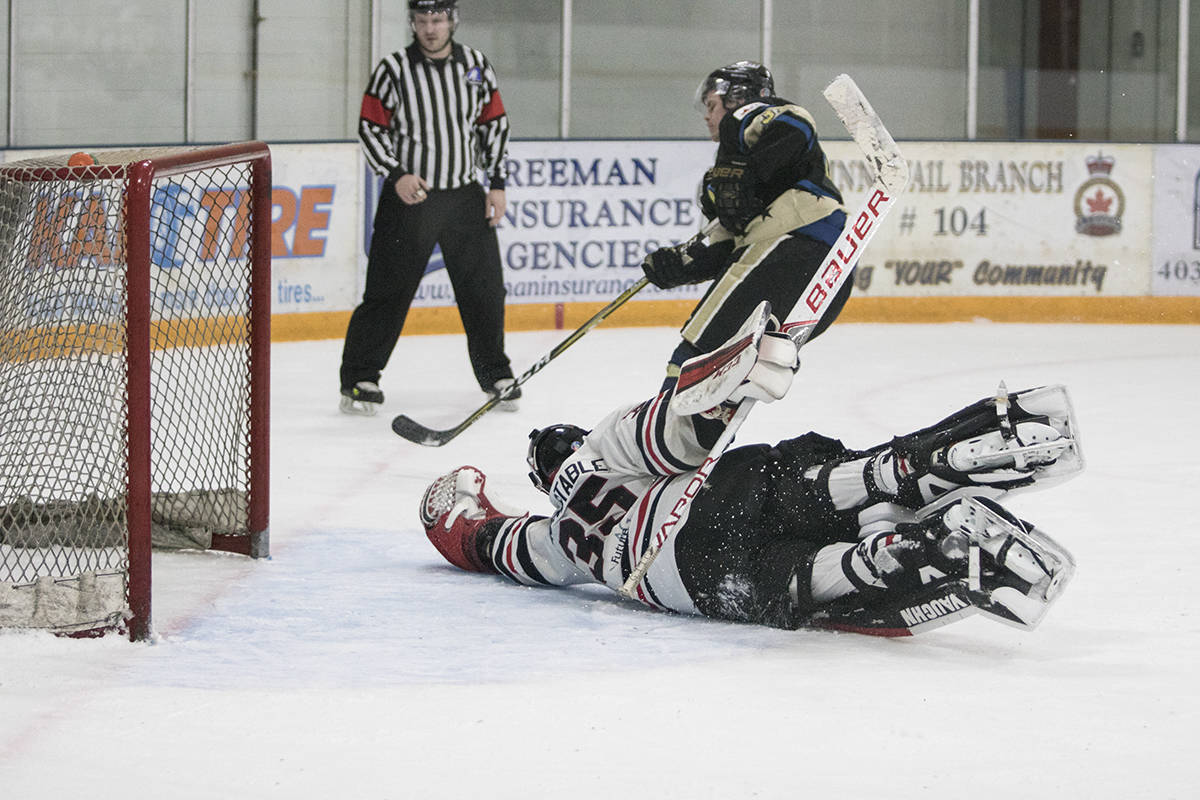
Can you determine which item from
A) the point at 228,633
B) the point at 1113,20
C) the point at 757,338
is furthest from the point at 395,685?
the point at 1113,20

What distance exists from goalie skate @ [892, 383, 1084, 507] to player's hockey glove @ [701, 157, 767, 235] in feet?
3.27

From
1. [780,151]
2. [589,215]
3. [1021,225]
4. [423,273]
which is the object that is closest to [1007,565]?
[780,151]

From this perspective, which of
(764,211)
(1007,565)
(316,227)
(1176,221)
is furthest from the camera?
(1176,221)

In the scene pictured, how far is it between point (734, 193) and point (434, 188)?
233 cm

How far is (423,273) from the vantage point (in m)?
5.65

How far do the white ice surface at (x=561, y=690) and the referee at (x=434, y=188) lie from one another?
1.65 metres

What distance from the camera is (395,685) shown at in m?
2.55

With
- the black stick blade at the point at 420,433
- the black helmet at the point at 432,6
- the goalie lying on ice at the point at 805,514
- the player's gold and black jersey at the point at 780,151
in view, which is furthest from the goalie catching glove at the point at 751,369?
the black helmet at the point at 432,6

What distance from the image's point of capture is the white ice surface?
217cm

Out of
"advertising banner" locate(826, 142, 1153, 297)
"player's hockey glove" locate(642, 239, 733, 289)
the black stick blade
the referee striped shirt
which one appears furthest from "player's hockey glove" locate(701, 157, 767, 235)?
"advertising banner" locate(826, 142, 1153, 297)

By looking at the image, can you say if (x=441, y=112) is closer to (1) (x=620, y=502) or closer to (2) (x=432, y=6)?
(2) (x=432, y=6)

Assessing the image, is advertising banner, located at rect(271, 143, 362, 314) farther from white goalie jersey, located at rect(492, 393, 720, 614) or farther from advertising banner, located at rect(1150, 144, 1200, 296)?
white goalie jersey, located at rect(492, 393, 720, 614)

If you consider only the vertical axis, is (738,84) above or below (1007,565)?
above

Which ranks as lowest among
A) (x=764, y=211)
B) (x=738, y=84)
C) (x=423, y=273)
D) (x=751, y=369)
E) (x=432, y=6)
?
(x=751, y=369)
